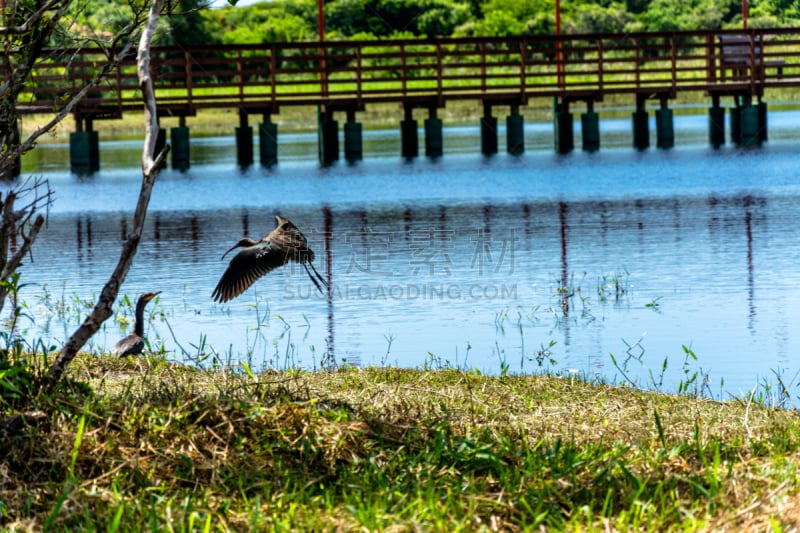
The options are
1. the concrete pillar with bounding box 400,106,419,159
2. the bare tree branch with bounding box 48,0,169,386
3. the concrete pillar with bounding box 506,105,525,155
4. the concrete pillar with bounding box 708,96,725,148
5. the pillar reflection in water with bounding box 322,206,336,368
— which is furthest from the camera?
the concrete pillar with bounding box 708,96,725,148

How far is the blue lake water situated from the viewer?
27.2 feet

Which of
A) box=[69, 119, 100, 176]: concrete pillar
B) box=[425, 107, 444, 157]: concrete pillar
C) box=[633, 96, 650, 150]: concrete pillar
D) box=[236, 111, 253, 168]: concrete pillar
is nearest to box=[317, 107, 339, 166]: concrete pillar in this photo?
box=[236, 111, 253, 168]: concrete pillar

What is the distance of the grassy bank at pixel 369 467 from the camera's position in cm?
→ 403

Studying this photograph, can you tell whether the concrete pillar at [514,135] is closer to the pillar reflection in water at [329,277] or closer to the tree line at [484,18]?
the pillar reflection in water at [329,277]

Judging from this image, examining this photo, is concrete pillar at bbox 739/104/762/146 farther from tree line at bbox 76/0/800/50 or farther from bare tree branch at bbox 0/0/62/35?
tree line at bbox 76/0/800/50

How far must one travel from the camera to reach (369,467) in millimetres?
4477

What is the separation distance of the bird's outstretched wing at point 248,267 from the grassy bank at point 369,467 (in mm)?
3027

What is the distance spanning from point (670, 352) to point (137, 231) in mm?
4118

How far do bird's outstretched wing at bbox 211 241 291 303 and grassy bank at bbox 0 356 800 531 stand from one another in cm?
303

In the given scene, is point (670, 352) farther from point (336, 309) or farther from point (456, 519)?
point (456, 519)

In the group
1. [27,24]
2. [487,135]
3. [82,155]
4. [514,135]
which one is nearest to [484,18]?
[487,135]

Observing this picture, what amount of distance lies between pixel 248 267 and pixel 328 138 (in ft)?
65.7

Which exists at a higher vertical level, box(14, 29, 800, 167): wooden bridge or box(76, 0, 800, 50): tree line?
box(76, 0, 800, 50): tree line

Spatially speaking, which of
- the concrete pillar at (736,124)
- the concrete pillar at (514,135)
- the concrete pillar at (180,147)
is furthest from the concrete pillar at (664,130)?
the concrete pillar at (180,147)
